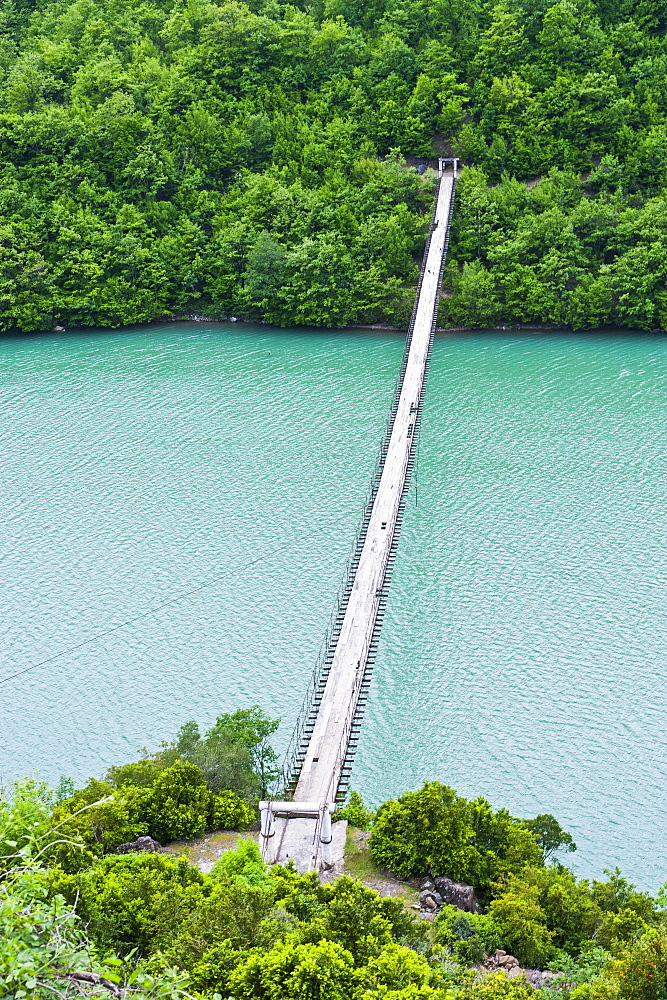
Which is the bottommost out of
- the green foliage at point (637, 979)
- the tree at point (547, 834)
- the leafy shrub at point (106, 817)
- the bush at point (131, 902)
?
the tree at point (547, 834)

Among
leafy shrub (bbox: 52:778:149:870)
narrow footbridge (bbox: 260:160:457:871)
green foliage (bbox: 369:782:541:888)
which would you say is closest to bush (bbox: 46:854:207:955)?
leafy shrub (bbox: 52:778:149:870)

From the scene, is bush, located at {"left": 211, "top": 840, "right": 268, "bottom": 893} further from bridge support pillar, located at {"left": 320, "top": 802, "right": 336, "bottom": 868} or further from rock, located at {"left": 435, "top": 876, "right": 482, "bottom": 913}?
rock, located at {"left": 435, "top": 876, "right": 482, "bottom": 913}

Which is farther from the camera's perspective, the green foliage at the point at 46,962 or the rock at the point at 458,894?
the rock at the point at 458,894

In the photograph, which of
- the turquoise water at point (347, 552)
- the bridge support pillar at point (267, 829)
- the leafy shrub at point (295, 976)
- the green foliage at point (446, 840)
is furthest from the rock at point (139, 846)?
the leafy shrub at point (295, 976)

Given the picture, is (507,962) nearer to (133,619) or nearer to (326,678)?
(326,678)

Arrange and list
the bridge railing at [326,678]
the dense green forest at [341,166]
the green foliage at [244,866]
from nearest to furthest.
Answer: the green foliage at [244,866] → the bridge railing at [326,678] → the dense green forest at [341,166]

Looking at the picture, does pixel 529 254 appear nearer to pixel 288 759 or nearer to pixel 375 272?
pixel 375 272

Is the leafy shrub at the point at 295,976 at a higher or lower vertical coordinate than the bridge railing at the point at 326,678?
higher

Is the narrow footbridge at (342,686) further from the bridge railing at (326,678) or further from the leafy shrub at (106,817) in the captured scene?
the leafy shrub at (106,817)
